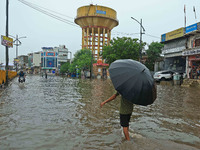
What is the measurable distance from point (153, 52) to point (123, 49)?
320 inches

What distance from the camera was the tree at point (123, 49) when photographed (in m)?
27.4

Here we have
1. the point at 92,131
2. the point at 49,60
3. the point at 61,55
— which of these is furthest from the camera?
the point at 61,55

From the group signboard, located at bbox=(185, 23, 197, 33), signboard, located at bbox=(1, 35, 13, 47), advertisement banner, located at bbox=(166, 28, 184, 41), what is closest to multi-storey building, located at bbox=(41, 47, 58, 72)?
advertisement banner, located at bbox=(166, 28, 184, 41)

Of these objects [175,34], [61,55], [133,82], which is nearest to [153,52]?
[175,34]

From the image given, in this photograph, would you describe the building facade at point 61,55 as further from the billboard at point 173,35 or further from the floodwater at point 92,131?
the floodwater at point 92,131

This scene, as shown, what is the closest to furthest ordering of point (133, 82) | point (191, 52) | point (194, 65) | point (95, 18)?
point (133, 82) → point (191, 52) → point (194, 65) → point (95, 18)

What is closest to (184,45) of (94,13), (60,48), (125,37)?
(125,37)

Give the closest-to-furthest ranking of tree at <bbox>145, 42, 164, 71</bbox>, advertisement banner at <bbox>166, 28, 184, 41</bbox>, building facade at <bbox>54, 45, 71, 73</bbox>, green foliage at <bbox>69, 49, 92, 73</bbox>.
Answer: advertisement banner at <bbox>166, 28, 184, 41</bbox> → tree at <bbox>145, 42, 164, 71</bbox> → green foliage at <bbox>69, 49, 92, 73</bbox> → building facade at <bbox>54, 45, 71, 73</bbox>

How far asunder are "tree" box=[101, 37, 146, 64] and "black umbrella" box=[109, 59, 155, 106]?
23.9 metres

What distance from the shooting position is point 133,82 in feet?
10.6

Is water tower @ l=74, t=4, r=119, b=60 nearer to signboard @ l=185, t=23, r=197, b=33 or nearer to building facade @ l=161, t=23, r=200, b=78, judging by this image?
building facade @ l=161, t=23, r=200, b=78

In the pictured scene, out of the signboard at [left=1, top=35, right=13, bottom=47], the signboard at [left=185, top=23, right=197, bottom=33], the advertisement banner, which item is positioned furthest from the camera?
the advertisement banner

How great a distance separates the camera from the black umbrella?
3.22 meters

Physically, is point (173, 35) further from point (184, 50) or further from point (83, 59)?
point (83, 59)
